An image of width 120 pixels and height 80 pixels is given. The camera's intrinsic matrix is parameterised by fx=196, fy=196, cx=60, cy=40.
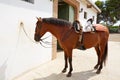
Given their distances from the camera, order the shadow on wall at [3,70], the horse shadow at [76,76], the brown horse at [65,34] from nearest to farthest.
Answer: the shadow on wall at [3,70] → the brown horse at [65,34] → the horse shadow at [76,76]

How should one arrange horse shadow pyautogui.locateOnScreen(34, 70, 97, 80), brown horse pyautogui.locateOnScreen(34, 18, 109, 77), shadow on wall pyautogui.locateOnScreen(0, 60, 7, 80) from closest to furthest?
1. shadow on wall pyautogui.locateOnScreen(0, 60, 7, 80)
2. brown horse pyautogui.locateOnScreen(34, 18, 109, 77)
3. horse shadow pyautogui.locateOnScreen(34, 70, 97, 80)

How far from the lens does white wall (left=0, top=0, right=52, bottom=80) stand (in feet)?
14.1

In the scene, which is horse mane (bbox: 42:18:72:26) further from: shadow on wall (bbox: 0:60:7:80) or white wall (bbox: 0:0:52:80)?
shadow on wall (bbox: 0:60:7:80)

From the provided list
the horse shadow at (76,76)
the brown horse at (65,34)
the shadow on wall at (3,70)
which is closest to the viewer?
the shadow on wall at (3,70)

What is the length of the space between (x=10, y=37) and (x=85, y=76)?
2364mm

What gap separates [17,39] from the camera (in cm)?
490

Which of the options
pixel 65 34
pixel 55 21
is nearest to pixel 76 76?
pixel 65 34

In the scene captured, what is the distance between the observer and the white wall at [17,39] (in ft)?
14.1

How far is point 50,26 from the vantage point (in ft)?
17.3

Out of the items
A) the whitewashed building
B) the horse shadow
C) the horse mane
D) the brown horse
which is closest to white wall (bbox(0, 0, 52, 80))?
the whitewashed building

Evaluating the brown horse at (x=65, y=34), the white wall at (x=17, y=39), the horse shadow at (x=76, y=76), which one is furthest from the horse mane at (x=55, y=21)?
the horse shadow at (x=76, y=76)

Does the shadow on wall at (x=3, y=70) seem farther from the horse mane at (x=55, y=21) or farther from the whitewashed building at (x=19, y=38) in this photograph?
the horse mane at (x=55, y=21)

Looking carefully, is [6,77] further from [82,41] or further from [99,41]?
[99,41]

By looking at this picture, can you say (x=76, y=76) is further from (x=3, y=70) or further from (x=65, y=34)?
(x=3, y=70)
